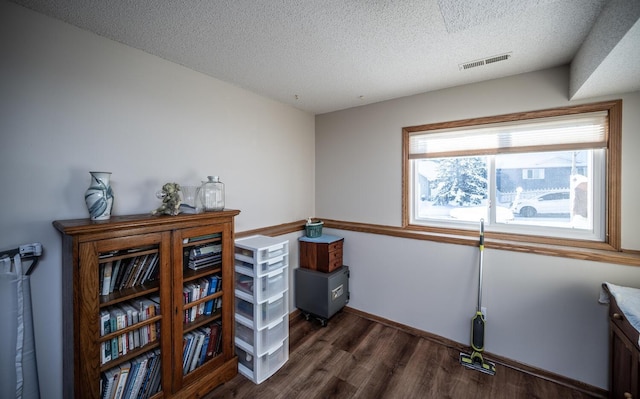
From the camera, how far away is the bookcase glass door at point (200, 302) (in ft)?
5.57

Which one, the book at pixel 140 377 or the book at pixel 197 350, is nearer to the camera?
the book at pixel 140 377

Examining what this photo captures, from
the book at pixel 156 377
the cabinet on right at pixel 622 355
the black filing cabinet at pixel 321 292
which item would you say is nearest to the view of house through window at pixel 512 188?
the cabinet on right at pixel 622 355

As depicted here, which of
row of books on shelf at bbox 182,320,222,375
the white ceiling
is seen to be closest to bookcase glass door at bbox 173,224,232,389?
row of books on shelf at bbox 182,320,222,375

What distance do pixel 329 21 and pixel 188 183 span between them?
1593 mm

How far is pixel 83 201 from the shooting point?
156cm

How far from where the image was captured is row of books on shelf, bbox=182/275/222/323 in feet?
5.95

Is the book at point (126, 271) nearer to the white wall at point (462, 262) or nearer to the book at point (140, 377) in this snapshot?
the book at point (140, 377)

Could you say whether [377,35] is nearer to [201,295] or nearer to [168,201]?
[168,201]

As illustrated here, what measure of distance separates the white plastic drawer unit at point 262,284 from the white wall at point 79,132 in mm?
693

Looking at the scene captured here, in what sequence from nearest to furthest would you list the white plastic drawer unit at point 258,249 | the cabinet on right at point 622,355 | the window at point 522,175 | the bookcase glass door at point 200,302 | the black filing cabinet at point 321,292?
the cabinet on right at point 622,355 → the bookcase glass door at point 200,302 → the window at point 522,175 → the white plastic drawer unit at point 258,249 → the black filing cabinet at point 321,292

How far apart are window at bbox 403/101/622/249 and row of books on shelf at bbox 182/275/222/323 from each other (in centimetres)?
202

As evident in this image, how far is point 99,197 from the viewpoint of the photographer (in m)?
1.43

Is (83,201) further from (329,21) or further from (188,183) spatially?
(329,21)

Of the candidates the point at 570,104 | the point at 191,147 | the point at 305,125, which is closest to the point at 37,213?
the point at 191,147
